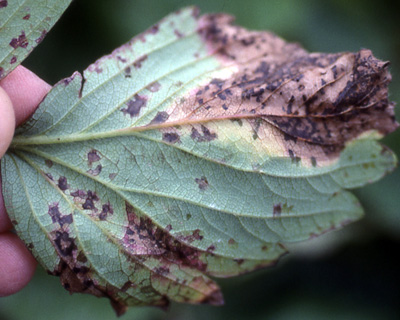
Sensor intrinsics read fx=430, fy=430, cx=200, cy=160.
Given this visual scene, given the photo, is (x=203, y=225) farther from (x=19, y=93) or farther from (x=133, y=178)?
(x=19, y=93)

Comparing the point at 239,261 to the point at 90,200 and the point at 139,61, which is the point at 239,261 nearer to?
the point at 90,200

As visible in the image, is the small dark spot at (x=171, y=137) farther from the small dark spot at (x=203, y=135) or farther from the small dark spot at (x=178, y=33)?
the small dark spot at (x=178, y=33)

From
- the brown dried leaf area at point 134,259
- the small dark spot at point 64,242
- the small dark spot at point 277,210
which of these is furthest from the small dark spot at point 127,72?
the small dark spot at point 277,210

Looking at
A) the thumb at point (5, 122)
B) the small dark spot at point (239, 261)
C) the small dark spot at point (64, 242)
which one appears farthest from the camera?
the small dark spot at point (239, 261)

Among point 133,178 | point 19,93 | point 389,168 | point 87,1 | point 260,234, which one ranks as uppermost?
point 87,1

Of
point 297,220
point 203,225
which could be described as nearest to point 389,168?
point 297,220

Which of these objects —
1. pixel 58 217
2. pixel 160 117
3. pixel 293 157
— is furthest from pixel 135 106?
pixel 293 157

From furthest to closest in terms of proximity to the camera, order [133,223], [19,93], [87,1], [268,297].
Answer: [268,297]
[87,1]
[19,93]
[133,223]
